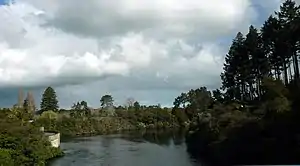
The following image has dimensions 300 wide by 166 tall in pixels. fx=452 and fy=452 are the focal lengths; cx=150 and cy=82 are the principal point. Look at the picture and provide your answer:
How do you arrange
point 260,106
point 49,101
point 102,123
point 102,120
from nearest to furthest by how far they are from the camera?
point 260,106 → point 102,123 → point 102,120 → point 49,101

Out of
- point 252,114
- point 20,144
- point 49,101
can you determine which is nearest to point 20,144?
point 20,144

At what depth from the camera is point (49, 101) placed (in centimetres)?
12975

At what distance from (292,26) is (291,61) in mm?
8757

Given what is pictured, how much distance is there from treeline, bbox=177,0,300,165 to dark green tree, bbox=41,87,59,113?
218ft

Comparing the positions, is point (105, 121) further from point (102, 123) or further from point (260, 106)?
point (260, 106)

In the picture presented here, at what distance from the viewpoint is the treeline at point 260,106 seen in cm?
3556

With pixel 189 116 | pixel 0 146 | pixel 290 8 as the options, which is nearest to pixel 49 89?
pixel 189 116

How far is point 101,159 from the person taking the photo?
54812mm

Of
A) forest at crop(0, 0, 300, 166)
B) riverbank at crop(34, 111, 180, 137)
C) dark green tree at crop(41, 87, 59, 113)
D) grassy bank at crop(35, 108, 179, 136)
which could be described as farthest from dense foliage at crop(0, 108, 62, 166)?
dark green tree at crop(41, 87, 59, 113)

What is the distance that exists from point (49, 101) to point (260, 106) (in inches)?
3755

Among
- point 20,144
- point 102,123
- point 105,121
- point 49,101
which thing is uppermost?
point 49,101

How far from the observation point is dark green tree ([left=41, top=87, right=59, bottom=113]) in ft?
422

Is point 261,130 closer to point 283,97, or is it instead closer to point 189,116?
point 283,97

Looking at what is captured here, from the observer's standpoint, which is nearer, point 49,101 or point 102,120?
point 102,120
